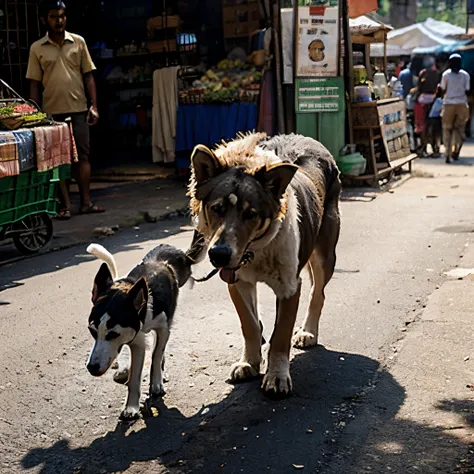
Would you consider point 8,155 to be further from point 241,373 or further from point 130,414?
point 130,414

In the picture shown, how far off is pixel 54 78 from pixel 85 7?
18.5 feet

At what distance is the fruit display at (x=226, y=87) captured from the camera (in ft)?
41.9

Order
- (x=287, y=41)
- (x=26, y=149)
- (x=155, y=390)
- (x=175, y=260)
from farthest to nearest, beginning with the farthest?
(x=287, y=41), (x=26, y=149), (x=175, y=260), (x=155, y=390)

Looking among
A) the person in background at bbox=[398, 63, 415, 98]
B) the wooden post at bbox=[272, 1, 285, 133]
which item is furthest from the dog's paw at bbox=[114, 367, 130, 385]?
the person in background at bbox=[398, 63, 415, 98]

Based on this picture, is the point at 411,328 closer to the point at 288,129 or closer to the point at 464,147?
the point at 288,129

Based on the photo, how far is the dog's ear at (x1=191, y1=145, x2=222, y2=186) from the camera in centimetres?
425

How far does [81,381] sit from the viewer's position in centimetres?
490

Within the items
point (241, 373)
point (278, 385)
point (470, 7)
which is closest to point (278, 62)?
point (241, 373)

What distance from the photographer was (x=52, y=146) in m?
8.30

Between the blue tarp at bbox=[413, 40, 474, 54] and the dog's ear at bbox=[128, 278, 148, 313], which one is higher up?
the blue tarp at bbox=[413, 40, 474, 54]

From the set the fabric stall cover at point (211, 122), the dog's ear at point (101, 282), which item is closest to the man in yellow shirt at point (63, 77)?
the fabric stall cover at point (211, 122)

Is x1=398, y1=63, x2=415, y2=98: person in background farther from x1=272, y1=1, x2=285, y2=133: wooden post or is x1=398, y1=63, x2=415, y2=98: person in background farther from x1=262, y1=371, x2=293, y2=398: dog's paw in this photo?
x1=262, y1=371, x2=293, y2=398: dog's paw

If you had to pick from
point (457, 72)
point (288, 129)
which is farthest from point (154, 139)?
point (457, 72)

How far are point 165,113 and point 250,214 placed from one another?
9.57 m
